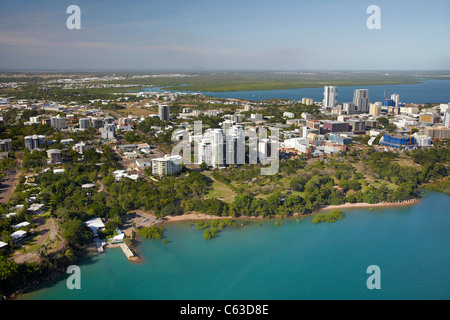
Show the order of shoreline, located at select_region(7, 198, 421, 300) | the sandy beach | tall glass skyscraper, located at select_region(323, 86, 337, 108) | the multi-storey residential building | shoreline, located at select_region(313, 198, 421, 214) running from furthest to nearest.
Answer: tall glass skyscraper, located at select_region(323, 86, 337, 108), the multi-storey residential building, shoreline, located at select_region(313, 198, 421, 214), the sandy beach, shoreline, located at select_region(7, 198, 421, 300)

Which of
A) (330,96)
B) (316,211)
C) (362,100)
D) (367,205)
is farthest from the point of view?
(330,96)

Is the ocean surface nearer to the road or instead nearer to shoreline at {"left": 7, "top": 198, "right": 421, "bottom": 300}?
the road

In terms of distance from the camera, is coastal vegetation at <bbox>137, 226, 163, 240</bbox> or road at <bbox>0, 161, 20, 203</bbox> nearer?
coastal vegetation at <bbox>137, 226, 163, 240</bbox>

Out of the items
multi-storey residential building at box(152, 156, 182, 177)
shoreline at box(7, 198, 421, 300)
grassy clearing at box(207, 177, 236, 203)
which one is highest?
multi-storey residential building at box(152, 156, 182, 177)

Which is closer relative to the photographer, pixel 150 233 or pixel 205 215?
pixel 150 233

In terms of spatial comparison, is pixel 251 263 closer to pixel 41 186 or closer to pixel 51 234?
pixel 51 234

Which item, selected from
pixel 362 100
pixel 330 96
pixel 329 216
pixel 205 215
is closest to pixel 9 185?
pixel 205 215

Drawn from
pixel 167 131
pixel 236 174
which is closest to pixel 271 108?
pixel 167 131

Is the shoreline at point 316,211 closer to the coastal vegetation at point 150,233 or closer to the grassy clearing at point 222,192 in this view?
the coastal vegetation at point 150,233

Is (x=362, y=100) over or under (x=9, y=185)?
over

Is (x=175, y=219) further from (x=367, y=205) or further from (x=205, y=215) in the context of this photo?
(x=367, y=205)

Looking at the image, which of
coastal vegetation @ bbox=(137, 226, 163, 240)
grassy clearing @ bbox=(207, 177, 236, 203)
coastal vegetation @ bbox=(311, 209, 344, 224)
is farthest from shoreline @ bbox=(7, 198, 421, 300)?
grassy clearing @ bbox=(207, 177, 236, 203)
